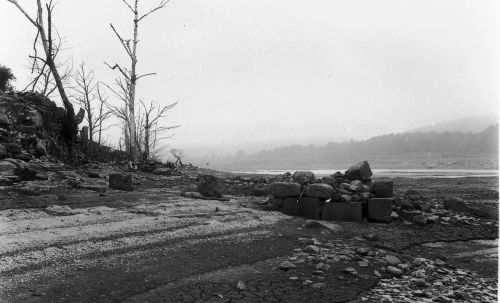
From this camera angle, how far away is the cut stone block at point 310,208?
7.57m

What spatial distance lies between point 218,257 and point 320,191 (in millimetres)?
3544

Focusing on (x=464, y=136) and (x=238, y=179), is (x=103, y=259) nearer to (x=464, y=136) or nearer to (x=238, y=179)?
(x=238, y=179)

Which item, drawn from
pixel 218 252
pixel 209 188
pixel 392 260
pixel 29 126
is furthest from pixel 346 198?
pixel 29 126

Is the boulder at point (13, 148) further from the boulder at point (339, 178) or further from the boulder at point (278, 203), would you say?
→ the boulder at point (339, 178)

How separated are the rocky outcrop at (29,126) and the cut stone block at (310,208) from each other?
302 inches

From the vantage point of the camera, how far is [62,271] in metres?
3.73

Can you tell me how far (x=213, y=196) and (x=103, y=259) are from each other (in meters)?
4.67

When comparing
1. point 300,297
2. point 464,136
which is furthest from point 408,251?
point 464,136

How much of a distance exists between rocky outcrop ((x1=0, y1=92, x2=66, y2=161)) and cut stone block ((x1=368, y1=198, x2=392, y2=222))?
898cm

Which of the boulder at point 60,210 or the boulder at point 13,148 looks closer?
the boulder at point 60,210

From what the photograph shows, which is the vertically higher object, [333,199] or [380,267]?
[333,199]

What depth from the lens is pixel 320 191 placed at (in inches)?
298

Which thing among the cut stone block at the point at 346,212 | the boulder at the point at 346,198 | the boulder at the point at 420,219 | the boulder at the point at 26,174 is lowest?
the boulder at the point at 420,219

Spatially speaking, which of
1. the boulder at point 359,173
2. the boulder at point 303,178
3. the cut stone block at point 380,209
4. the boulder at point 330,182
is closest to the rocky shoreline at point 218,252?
the cut stone block at point 380,209
